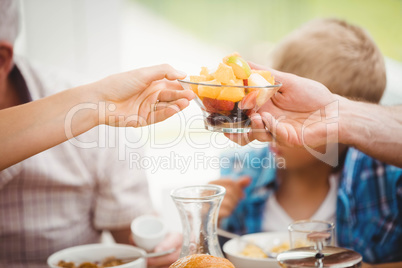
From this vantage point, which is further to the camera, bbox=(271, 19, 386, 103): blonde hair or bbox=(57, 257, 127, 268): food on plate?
bbox=(271, 19, 386, 103): blonde hair

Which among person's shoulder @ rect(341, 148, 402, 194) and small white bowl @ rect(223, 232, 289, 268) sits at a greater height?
person's shoulder @ rect(341, 148, 402, 194)

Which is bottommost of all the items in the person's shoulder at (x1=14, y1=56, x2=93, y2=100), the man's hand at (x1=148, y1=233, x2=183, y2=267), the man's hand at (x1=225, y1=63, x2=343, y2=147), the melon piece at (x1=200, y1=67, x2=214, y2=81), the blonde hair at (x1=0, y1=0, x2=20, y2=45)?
the man's hand at (x1=148, y1=233, x2=183, y2=267)

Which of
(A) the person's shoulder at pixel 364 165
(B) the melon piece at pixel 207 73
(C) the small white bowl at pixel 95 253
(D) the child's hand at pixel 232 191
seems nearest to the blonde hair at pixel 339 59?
(A) the person's shoulder at pixel 364 165

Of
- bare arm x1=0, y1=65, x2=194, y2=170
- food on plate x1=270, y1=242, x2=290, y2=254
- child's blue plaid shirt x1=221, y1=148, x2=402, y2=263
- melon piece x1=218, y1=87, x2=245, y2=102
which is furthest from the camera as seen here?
child's blue plaid shirt x1=221, y1=148, x2=402, y2=263

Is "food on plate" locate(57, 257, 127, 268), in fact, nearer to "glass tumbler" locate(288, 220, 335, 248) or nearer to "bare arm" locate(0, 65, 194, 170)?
"bare arm" locate(0, 65, 194, 170)

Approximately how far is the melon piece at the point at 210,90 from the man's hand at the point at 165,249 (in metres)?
0.41

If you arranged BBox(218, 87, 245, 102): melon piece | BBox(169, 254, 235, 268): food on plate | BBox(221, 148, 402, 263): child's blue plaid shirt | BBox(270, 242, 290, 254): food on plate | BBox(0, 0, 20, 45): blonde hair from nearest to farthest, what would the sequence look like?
1. BBox(169, 254, 235, 268): food on plate
2. BBox(218, 87, 245, 102): melon piece
3. BBox(270, 242, 290, 254): food on plate
4. BBox(0, 0, 20, 45): blonde hair
5. BBox(221, 148, 402, 263): child's blue plaid shirt

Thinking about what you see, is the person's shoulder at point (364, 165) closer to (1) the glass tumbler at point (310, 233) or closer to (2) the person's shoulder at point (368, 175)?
(2) the person's shoulder at point (368, 175)

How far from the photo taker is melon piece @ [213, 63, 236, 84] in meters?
0.75

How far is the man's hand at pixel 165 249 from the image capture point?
3.30 ft

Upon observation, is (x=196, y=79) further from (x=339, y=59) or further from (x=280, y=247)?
(x=339, y=59)

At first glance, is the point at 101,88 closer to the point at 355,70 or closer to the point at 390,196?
the point at 355,70

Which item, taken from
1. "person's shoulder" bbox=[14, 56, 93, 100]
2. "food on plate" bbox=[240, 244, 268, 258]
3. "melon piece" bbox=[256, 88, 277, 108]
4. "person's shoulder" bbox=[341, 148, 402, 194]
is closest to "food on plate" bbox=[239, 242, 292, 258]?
"food on plate" bbox=[240, 244, 268, 258]

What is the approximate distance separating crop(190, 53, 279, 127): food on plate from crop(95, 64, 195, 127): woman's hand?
0.26 feet
